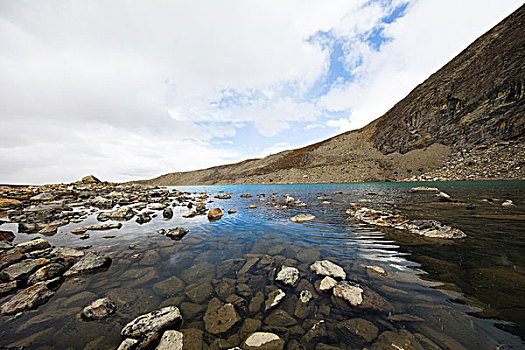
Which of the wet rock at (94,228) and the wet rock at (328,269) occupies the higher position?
the wet rock at (94,228)

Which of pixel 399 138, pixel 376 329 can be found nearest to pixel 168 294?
pixel 376 329

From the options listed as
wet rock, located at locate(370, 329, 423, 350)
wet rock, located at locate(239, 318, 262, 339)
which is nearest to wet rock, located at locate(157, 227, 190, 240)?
wet rock, located at locate(239, 318, 262, 339)

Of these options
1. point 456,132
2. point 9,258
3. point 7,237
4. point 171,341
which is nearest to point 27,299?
point 9,258

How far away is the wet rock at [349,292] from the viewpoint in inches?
148

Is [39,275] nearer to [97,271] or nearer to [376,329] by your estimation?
[97,271]

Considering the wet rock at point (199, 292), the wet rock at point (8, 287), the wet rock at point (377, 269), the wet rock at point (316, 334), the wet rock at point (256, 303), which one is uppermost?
the wet rock at point (8, 287)

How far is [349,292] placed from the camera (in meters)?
3.98

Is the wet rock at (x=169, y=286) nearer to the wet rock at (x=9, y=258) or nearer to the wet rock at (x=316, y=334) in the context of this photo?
the wet rock at (x=316, y=334)

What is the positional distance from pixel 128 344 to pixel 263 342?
220cm

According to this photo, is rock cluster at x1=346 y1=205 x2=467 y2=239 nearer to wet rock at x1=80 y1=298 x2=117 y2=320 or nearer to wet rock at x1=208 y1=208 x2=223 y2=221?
wet rock at x1=208 y1=208 x2=223 y2=221

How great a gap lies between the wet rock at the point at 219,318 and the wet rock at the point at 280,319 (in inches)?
24.7

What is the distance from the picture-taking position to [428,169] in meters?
50.3

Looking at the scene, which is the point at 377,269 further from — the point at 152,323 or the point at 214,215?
the point at 214,215

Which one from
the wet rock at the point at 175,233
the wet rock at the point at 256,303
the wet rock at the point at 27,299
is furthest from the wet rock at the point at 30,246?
the wet rock at the point at 256,303
